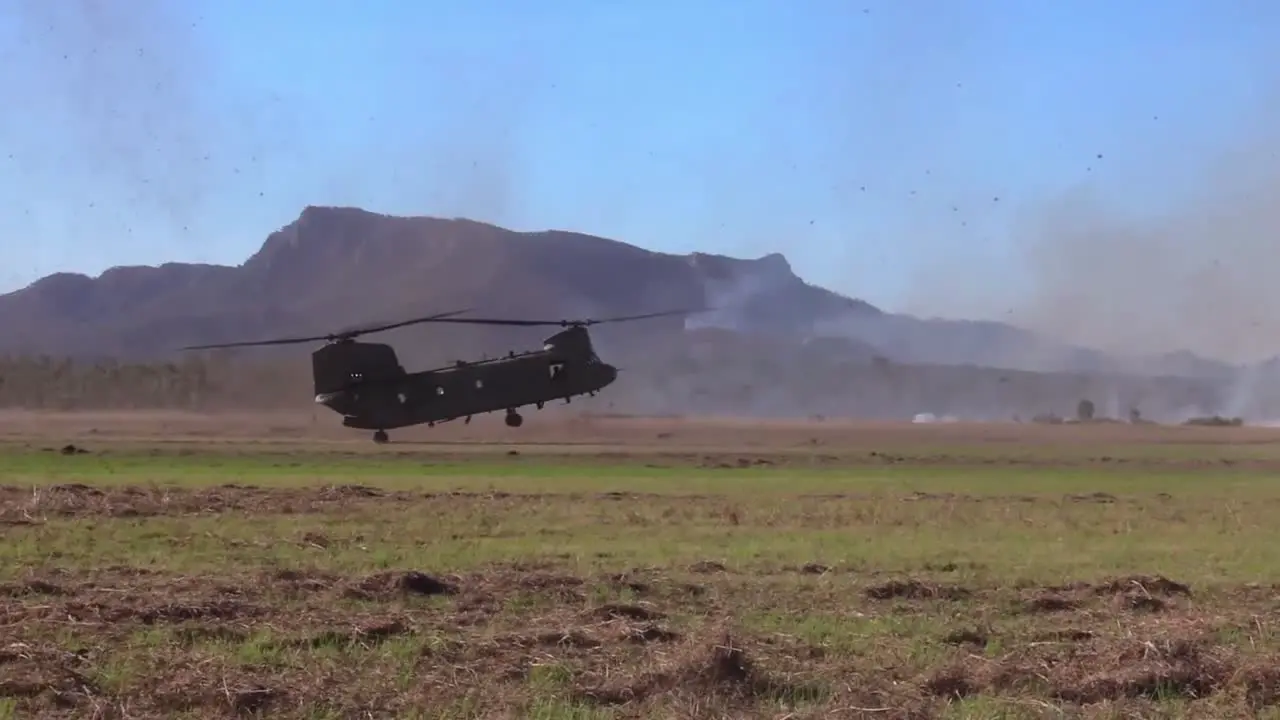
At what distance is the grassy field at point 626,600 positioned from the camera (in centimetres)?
1268

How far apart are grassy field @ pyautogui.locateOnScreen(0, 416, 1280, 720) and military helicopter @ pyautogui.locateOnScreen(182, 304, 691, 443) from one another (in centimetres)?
1328

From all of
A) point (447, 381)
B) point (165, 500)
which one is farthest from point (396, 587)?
point (447, 381)

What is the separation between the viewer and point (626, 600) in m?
18.1

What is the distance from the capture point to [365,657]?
46.6ft

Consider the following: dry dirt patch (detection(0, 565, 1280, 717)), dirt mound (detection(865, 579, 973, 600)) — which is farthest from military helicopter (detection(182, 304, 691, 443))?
dry dirt patch (detection(0, 565, 1280, 717))

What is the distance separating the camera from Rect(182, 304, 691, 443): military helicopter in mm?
56656

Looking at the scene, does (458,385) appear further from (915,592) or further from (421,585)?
(915,592)

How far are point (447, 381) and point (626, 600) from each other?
1608 inches

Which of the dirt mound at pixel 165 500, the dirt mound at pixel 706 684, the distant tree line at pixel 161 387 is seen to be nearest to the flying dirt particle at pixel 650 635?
the dirt mound at pixel 706 684

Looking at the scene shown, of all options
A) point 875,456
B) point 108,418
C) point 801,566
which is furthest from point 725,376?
point 801,566

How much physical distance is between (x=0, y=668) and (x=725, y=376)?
590 feet

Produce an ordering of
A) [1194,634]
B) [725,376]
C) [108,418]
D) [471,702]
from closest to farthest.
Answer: [471,702] → [1194,634] → [108,418] → [725,376]

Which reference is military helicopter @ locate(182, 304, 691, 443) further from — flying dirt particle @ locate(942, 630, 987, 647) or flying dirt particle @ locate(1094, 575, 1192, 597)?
flying dirt particle @ locate(942, 630, 987, 647)

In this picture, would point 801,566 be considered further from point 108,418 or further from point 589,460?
point 108,418
